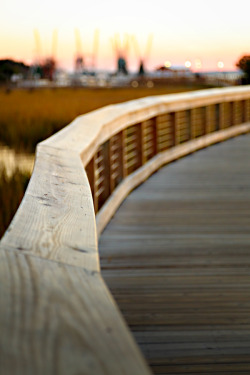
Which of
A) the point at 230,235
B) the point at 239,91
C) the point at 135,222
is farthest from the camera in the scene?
the point at 239,91

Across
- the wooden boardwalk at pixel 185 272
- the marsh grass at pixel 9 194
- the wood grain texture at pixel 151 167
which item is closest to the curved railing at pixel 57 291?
the wooden boardwalk at pixel 185 272

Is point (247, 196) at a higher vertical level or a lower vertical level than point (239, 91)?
lower

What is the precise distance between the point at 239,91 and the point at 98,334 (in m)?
9.25

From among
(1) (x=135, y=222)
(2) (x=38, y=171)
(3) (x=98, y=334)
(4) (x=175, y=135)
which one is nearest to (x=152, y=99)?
(4) (x=175, y=135)

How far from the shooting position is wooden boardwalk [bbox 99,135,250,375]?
7.66ft

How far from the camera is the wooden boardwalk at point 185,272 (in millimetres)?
2336

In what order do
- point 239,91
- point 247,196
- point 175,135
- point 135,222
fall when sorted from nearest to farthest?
point 135,222, point 247,196, point 175,135, point 239,91

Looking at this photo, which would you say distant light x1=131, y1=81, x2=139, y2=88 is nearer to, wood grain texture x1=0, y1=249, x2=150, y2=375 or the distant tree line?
the distant tree line

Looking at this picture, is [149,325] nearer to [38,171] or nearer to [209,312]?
[209,312]

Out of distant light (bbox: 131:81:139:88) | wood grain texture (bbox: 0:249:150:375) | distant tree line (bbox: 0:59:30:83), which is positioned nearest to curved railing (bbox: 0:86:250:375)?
wood grain texture (bbox: 0:249:150:375)

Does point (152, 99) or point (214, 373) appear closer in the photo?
point (214, 373)

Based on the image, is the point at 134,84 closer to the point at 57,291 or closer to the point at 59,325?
the point at 57,291

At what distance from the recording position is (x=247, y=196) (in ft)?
17.6

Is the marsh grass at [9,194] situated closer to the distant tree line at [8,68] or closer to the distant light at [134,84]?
the distant tree line at [8,68]
